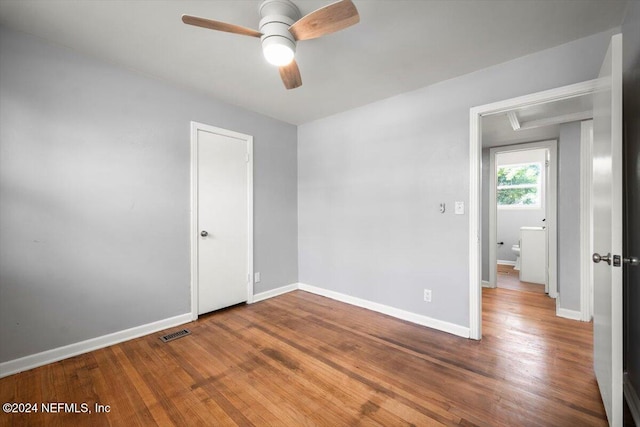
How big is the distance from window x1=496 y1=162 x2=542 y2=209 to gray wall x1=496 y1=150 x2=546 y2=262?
0.32ft

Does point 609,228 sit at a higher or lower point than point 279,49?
lower

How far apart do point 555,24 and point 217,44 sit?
2503mm

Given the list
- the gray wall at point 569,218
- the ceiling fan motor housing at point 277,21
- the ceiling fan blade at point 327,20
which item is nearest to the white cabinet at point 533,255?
the gray wall at point 569,218

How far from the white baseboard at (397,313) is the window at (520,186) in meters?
4.87

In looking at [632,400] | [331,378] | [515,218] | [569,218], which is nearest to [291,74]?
[331,378]

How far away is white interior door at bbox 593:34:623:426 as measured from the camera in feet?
4.28

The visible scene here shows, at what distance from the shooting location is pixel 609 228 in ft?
4.63

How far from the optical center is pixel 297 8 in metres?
1.73

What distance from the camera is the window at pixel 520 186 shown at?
5.93 meters

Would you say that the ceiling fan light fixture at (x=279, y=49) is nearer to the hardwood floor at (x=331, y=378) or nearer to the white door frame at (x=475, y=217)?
the white door frame at (x=475, y=217)

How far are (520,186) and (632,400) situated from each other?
18.3 feet

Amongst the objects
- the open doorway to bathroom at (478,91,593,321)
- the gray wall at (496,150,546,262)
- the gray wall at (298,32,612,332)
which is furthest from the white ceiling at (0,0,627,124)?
the gray wall at (496,150,546,262)

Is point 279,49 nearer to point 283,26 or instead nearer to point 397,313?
point 283,26

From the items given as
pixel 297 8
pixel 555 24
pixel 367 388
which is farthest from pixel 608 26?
pixel 367 388
